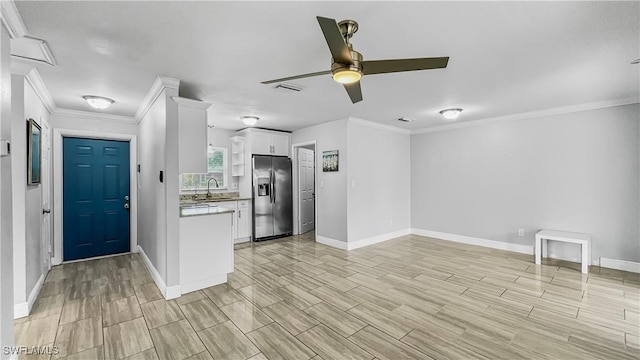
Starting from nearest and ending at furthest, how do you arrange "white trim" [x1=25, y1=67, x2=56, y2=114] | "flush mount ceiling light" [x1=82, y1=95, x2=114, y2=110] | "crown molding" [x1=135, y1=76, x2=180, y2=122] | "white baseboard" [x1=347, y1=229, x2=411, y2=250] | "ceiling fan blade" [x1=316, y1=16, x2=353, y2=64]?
"ceiling fan blade" [x1=316, y1=16, x2=353, y2=64] → "white trim" [x1=25, y1=67, x2=56, y2=114] → "crown molding" [x1=135, y1=76, x2=180, y2=122] → "flush mount ceiling light" [x1=82, y1=95, x2=114, y2=110] → "white baseboard" [x1=347, y1=229, x2=411, y2=250]

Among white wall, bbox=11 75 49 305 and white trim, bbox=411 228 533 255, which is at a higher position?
white wall, bbox=11 75 49 305

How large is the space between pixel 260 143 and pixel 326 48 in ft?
13.1

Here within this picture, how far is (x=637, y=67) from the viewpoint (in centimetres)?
271

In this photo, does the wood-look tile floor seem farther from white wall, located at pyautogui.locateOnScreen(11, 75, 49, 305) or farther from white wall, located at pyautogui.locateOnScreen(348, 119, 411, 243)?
white wall, located at pyautogui.locateOnScreen(348, 119, 411, 243)

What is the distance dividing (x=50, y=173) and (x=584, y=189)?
807cm

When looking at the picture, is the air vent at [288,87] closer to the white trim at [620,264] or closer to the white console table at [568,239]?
the white console table at [568,239]

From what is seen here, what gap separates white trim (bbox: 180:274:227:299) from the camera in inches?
125

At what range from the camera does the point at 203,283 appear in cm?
334

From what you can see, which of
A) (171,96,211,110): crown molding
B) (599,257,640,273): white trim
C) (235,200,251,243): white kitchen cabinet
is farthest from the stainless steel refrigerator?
(599,257,640,273): white trim

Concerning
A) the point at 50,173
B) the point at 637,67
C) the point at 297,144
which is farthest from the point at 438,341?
the point at 50,173

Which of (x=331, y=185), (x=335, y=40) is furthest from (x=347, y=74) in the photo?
(x=331, y=185)

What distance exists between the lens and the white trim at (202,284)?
10.4 ft

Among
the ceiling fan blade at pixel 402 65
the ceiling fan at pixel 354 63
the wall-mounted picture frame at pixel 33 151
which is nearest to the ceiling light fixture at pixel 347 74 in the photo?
the ceiling fan at pixel 354 63

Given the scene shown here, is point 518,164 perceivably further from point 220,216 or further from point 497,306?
point 220,216
